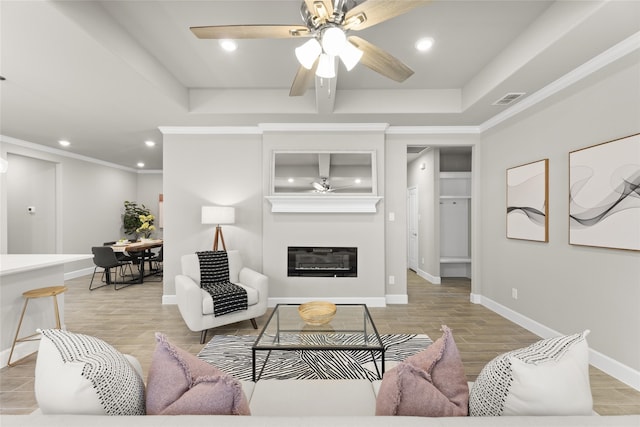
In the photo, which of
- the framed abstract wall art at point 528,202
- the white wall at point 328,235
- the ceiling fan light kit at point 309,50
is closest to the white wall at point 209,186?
the white wall at point 328,235

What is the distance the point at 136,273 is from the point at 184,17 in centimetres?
575

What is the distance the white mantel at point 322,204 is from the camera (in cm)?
385

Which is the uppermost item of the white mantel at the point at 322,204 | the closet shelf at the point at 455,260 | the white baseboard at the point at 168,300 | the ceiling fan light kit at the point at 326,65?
the ceiling fan light kit at the point at 326,65

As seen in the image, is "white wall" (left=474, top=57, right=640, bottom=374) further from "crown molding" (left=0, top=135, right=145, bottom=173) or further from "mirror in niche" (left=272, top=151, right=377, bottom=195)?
"crown molding" (left=0, top=135, right=145, bottom=173)

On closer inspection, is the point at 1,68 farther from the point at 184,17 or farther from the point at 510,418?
the point at 510,418

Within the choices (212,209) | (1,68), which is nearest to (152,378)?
(212,209)

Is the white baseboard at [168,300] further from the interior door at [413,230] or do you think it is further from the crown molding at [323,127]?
the interior door at [413,230]

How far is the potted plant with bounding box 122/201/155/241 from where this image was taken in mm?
6828

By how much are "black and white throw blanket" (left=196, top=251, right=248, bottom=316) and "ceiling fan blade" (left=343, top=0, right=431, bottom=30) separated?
2.59 m

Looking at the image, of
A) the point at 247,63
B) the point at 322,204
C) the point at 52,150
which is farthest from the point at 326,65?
the point at 52,150

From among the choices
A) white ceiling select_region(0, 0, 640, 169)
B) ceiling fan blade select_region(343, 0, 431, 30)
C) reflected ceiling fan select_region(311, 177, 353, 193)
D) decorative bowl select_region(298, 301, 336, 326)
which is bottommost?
decorative bowl select_region(298, 301, 336, 326)

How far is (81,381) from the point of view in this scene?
0.81m

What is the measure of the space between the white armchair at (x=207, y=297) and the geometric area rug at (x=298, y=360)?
0.20 meters

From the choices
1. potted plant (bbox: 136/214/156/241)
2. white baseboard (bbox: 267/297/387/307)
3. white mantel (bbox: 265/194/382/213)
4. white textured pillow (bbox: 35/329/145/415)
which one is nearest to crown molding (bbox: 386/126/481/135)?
white mantel (bbox: 265/194/382/213)
